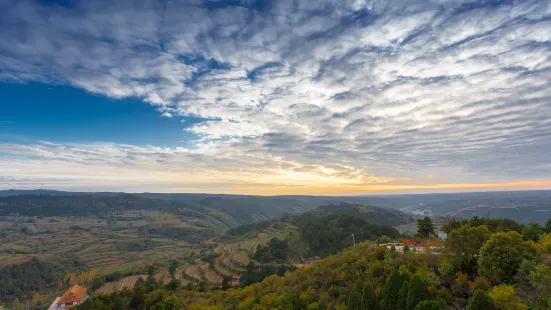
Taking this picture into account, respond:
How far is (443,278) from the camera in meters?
26.5

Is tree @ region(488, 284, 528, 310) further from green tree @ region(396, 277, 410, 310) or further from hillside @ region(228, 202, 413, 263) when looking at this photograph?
hillside @ region(228, 202, 413, 263)

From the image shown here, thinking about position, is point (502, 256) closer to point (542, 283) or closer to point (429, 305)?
point (542, 283)

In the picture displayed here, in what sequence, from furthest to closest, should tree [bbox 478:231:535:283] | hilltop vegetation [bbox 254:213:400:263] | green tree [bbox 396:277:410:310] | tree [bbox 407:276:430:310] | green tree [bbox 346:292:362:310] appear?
hilltop vegetation [bbox 254:213:400:263], green tree [bbox 346:292:362:310], tree [bbox 478:231:535:283], green tree [bbox 396:277:410:310], tree [bbox 407:276:430:310]

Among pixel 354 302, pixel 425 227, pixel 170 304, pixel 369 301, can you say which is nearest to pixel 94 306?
pixel 170 304

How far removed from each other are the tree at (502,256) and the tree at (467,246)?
207 cm

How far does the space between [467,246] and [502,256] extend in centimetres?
323

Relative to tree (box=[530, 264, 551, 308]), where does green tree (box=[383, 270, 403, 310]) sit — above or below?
below

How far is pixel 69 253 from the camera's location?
181 meters

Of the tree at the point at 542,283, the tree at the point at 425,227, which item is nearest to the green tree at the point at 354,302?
the tree at the point at 542,283

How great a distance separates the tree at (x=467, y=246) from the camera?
26062 mm

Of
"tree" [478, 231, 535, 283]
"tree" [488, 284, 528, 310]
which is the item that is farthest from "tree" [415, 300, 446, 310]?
"tree" [478, 231, 535, 283]

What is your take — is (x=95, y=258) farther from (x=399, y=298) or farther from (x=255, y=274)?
(x=399, y=298)

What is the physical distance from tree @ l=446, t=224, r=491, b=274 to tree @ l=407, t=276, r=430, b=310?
7918 millimetres

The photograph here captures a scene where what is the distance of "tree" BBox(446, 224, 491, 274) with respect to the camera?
2606cm
